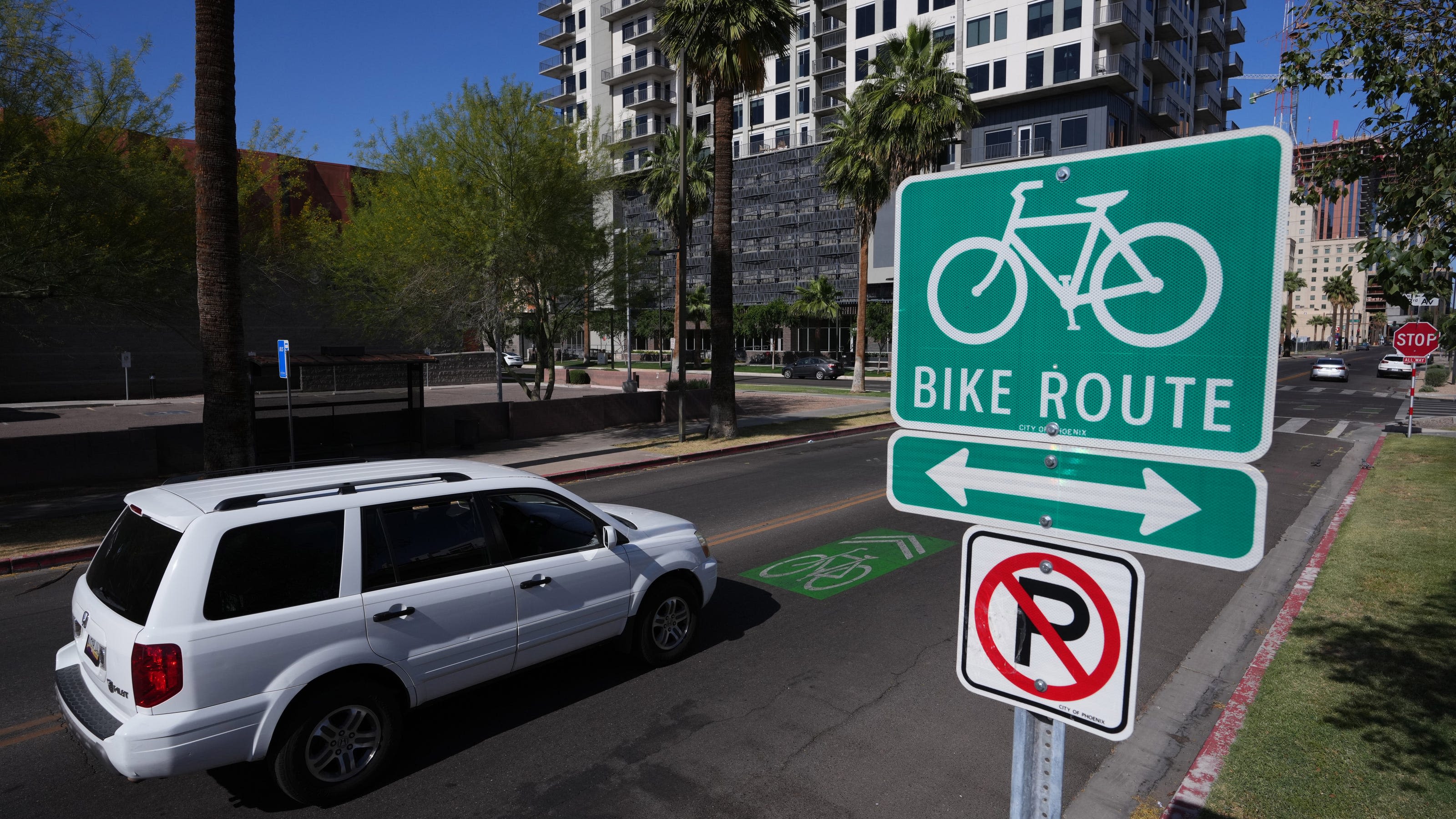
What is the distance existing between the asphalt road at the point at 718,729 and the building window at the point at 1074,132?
157 ft

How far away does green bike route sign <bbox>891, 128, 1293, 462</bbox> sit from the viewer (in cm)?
173

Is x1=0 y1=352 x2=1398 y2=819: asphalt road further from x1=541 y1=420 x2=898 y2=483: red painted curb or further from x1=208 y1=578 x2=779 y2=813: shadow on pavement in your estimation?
x1=541 y1=420 x2=898 y2=483: red painted curb

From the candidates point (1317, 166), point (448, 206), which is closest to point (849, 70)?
point (448, 206)

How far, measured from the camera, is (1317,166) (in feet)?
19.1

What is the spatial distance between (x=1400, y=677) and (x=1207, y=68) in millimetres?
75983

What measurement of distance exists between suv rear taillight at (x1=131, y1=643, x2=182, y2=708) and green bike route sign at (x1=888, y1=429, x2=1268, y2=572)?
400cm

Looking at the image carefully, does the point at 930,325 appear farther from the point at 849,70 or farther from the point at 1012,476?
the point at 849,70

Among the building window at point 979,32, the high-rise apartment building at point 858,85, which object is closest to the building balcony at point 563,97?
the high-rise apartment building at point 858,85

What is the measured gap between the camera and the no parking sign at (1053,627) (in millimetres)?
1933

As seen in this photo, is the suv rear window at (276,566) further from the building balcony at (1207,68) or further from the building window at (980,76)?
the building balcony at (1207,68)

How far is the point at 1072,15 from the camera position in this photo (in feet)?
159

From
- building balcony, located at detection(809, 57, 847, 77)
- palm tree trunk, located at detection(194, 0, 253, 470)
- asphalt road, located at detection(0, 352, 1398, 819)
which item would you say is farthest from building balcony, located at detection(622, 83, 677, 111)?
asphalt road, located at detection(0, 352, 1398, 819)

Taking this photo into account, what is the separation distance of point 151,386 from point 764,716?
42280 millimetres

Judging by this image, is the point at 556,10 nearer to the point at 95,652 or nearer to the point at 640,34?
the point at 640,34
